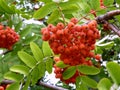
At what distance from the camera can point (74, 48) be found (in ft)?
5.49

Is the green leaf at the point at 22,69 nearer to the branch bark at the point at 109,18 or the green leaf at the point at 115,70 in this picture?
the branch bark at the point at 109,18

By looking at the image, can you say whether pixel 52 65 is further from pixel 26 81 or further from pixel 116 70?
pixel 116 70

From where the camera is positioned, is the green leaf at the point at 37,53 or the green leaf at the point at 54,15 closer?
the green leaf at the point at 54,15

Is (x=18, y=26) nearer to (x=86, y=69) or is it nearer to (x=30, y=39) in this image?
(x=30, y=39)

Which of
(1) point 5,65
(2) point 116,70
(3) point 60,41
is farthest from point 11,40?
(2) point 116,70

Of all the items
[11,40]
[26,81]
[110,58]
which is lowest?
[110,58]

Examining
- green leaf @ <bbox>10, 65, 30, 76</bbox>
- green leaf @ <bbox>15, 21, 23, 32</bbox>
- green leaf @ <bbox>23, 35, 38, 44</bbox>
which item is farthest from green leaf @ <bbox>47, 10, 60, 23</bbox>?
green leaf @ <bbox>15, 21, 23, 32</bbox>

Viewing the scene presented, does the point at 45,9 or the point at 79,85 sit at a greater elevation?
the point at 45,9

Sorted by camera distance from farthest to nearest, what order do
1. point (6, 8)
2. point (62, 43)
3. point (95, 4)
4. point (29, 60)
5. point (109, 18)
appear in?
1. point (6, 8)
2. point (95, 4)
3. point (29, 60)
4. point (109, 18)
5. point (62, 43)

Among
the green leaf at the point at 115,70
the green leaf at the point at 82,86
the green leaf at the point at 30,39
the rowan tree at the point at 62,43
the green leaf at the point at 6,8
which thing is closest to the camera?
the green leaf at the point at 115,70

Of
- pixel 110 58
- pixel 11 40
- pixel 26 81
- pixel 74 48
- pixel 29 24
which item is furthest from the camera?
pixel 110 58

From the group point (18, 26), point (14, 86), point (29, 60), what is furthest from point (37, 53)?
point (18, 26)

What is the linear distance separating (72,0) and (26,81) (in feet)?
1.73

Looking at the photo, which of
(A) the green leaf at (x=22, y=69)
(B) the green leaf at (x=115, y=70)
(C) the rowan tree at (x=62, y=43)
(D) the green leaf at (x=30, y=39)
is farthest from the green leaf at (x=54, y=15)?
(D) the green leaf at (x=30, y=39)
